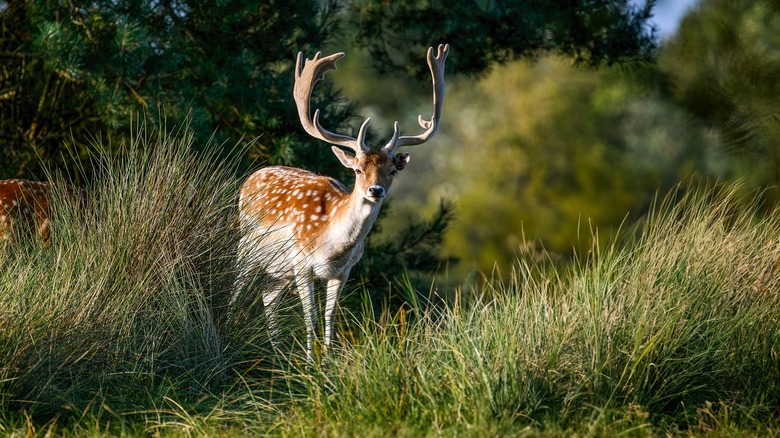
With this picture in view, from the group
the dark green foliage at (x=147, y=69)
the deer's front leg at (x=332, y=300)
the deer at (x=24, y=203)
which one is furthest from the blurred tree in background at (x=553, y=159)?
the deer at (x=24, y=203)

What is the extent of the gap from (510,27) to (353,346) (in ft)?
18.6

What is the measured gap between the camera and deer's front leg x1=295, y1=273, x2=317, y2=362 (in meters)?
6.31

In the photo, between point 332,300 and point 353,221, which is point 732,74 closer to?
point 353,221

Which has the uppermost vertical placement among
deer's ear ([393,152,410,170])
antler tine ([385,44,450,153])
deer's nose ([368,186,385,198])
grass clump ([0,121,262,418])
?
antler tine ([385,44,450,153])

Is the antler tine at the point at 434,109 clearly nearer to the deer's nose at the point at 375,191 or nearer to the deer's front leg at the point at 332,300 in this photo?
the deer's nose at the point at 375,191

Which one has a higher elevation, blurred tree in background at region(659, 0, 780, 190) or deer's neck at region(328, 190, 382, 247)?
blurred tree in background at region(659, 0, 780, 190)

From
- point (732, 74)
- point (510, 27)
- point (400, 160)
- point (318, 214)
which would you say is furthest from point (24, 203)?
point (732, 74)

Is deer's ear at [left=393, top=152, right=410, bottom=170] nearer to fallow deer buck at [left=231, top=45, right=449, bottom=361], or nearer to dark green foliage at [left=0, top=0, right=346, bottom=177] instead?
fallow deer buck at [left=231, top=45, right=449, bottom=361]

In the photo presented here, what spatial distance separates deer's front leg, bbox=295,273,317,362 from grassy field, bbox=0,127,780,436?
0.27m

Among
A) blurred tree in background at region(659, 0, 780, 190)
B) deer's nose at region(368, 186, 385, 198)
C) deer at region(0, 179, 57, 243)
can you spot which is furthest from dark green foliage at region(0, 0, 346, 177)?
blurred tree in background at region(659, 0, 780, 190)

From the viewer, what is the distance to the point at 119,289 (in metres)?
5.71

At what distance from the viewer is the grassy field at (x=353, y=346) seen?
4.87 metres

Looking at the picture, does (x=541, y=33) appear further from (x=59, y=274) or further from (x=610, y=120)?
(x=610, y=120)

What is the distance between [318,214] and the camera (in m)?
7.45
